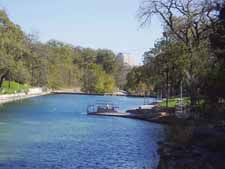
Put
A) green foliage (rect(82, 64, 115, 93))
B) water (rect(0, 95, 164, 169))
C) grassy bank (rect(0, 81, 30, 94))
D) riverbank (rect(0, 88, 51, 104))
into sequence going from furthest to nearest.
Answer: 1. green foliage (rect(82, 64, 115, 93))
2. grassy bank (rect(0, 81, 30, 94))
3. riverbank (rect(0, 88, 51, 104))
4. water (rect(0, 95, 164, 169))

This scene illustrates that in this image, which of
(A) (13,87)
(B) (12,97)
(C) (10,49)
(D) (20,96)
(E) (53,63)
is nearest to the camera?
(C) (10,49)

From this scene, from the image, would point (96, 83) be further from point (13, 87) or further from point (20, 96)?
point (20, 96)

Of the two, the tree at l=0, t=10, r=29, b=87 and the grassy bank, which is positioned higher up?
the tree at l=0, t=10, r=29, b=87

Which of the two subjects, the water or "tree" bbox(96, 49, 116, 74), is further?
"tree" bbox(96, 49, 116, 74)

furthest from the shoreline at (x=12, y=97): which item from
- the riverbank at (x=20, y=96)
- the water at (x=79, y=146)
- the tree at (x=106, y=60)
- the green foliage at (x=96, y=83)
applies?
the tree at (x=106, y=60)

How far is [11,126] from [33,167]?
787 inches

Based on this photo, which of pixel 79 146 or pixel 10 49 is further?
pixel 10 49

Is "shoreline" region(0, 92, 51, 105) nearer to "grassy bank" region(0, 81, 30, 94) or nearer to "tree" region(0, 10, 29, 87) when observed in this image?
"grassy bank" region(0, 81, 30, 94)

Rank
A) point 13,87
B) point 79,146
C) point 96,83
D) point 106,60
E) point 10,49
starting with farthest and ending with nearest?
point 106,60 < point 96,83 < point 13,87 < point 10,49 < point 79,146

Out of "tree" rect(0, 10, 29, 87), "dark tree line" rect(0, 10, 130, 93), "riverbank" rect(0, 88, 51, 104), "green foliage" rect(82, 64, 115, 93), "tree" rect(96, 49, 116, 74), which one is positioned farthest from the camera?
"tree" rect(96, 49, 116, 74)

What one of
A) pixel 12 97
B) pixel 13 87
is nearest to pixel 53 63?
pixel 13 87

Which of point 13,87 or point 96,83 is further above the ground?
point 96,83

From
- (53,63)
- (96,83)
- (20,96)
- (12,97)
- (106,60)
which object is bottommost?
(12,97)

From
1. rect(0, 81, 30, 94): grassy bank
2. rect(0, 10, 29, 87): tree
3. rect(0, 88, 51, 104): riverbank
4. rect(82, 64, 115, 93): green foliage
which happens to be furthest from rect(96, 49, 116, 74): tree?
rect(0, 10, 29, 87): tree
